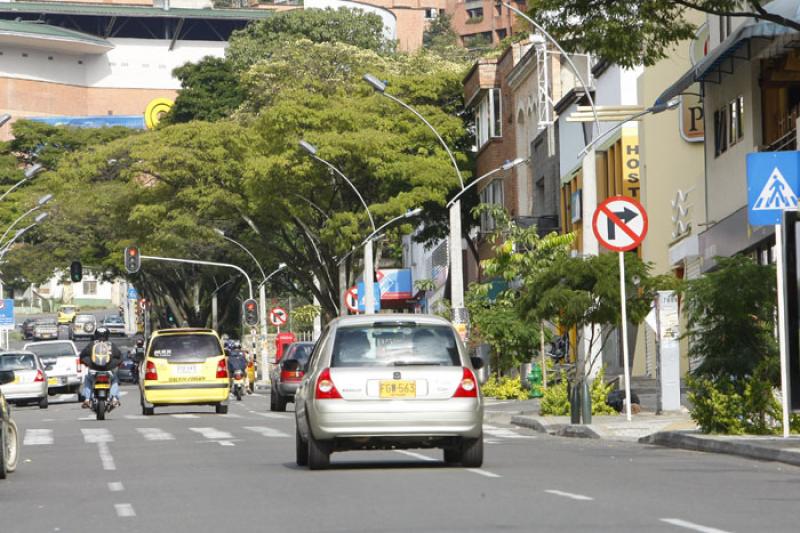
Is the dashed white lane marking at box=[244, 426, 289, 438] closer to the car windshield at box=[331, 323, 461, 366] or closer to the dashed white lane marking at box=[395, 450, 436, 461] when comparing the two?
the dashed white lane marking at box=[395, 450, 436, 461]

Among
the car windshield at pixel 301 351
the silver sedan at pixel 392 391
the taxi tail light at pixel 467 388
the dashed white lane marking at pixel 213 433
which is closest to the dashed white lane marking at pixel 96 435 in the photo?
the dashed white lane marking at pixel 213 433

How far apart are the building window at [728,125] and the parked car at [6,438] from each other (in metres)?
21.1

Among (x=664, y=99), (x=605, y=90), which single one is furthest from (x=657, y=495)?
(x=605, y=90)

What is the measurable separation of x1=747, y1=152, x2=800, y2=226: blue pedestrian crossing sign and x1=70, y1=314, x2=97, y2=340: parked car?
11338 cm

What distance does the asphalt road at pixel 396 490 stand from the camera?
12750 millimetres

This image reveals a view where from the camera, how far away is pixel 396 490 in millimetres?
15617

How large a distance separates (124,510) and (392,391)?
443 cm

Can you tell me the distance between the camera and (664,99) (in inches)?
1502

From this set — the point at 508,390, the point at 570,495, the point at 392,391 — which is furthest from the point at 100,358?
the point at 570,495

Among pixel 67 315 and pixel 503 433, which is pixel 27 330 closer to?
pixel 67 315

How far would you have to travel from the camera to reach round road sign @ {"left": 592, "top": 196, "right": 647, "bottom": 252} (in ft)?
88.0

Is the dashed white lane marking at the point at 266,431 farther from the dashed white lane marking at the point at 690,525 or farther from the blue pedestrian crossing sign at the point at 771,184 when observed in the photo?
the dashed white lane marking at the point at 690,525

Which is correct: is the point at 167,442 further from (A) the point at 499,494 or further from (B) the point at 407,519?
(B) the point at 407,519

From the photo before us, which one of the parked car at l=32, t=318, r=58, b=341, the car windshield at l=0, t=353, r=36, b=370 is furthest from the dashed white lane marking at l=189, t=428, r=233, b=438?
the parked car at l=32, t=318, r=58, b=341
